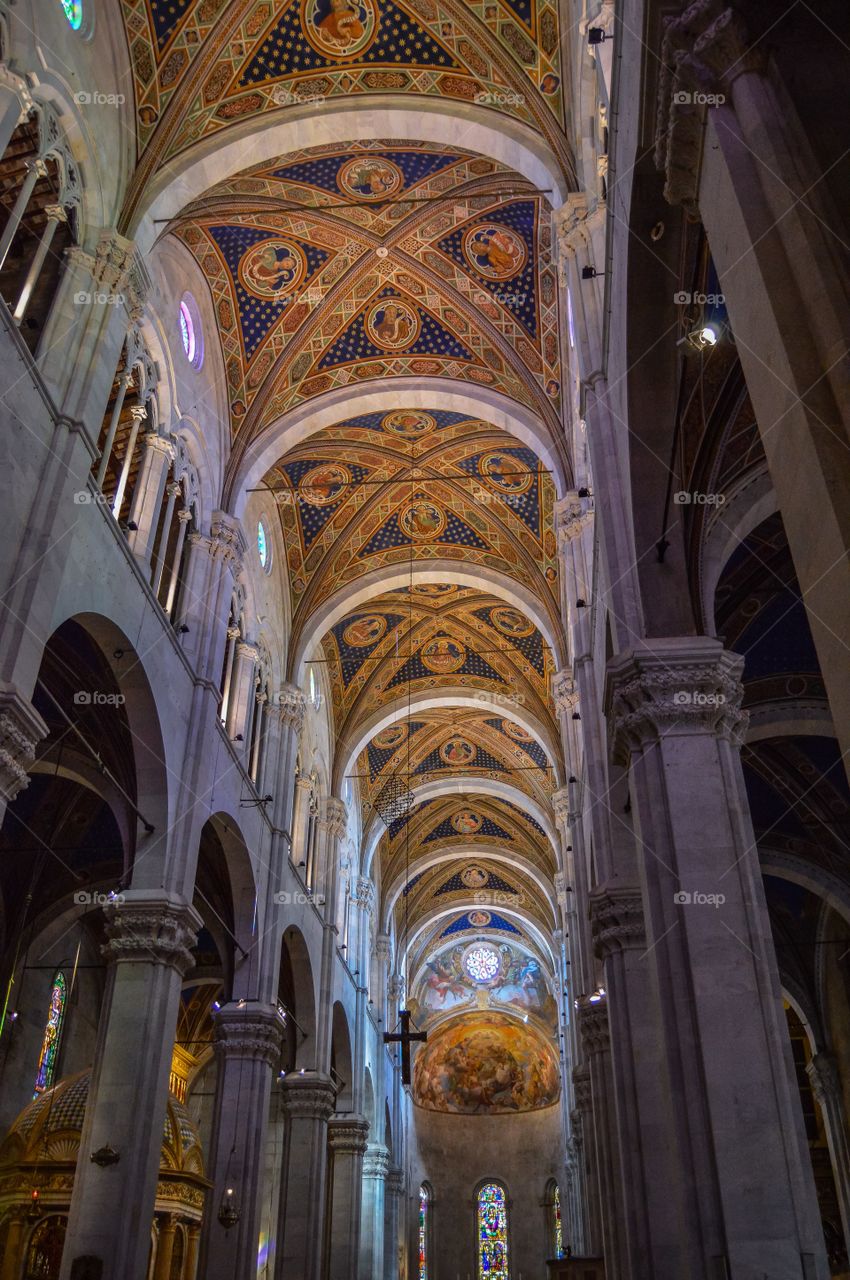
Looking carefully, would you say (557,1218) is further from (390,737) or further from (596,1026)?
(596,1026)

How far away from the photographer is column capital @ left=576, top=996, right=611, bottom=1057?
1527cm

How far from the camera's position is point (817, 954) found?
68.2ft

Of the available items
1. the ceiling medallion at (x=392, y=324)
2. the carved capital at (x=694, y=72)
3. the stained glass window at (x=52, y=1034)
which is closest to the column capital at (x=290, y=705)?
the ceiling medallion at (x=392, y=324)

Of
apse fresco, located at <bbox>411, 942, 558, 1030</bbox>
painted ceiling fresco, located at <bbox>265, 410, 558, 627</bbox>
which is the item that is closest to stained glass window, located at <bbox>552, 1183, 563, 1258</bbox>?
apse fresco, located at <bbox>411, 942, 558, 1030</bbox>

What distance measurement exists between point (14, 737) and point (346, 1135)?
18867mm

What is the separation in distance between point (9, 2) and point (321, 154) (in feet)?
18.2

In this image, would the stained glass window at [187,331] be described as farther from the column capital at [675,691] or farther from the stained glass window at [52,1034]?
the stained glass window at [52,1034]

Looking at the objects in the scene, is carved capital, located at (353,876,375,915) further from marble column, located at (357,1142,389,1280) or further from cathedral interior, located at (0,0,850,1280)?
marble column, located at (357,1142,389,1280)

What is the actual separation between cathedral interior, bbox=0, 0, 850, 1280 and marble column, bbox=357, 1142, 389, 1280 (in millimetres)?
3412

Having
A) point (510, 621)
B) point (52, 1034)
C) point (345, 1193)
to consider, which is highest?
Result: point (510, 621)

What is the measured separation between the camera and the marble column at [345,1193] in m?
23.5

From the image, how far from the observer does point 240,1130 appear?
51.0ft

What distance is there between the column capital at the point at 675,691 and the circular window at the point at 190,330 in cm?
1018

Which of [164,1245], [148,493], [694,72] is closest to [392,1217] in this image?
[164,1245]
